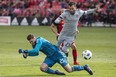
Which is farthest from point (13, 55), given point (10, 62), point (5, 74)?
point (5, 74)

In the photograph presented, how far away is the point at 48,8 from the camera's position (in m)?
48.0

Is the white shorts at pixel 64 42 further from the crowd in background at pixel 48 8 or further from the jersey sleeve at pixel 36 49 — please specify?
the crowd in background at pixel 48 8

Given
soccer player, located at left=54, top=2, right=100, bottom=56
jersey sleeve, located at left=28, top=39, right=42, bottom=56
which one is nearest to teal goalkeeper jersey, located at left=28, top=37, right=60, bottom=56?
jersey sleeve, located at left=28, top=39, right=42, bottom=56

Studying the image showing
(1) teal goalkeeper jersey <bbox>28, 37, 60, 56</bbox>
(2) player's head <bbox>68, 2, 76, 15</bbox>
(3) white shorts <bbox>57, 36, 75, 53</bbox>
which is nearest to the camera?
(1) teal goalkeeper jersey <bbox>28, 37, 60, 56</bbox>

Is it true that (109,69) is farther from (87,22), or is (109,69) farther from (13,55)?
(87,22)

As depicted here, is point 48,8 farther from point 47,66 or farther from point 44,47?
point 44,47

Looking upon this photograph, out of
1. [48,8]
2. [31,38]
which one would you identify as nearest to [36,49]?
[31,38]

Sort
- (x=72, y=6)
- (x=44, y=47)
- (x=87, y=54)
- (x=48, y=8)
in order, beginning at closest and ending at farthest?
(x=44, y=47), (x=72, y=6), (x=87, y=54), (x=48, y=8)

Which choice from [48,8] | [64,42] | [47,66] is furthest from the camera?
[48,8]

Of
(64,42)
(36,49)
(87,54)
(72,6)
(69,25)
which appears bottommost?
(87,54)

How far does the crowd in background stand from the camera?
45344mm

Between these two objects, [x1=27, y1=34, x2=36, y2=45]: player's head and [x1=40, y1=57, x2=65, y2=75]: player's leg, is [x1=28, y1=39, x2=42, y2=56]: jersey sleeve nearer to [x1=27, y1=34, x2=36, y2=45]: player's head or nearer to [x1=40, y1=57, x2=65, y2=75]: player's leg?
[x1=27, y1=34, x2=36, y2=45]: player's head

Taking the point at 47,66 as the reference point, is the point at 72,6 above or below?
above

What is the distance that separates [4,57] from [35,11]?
26.6 meters
